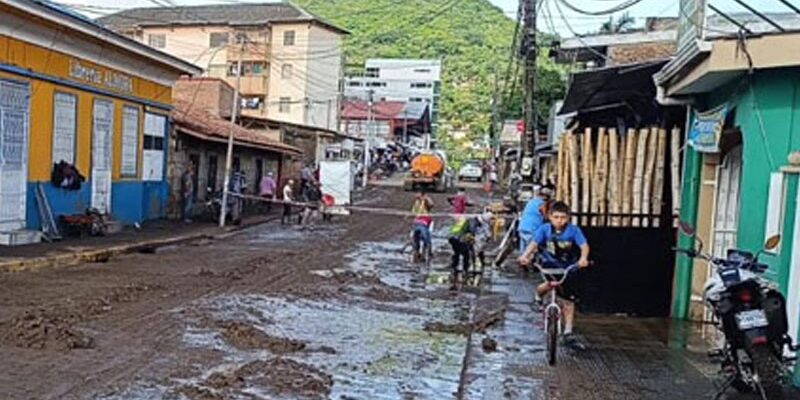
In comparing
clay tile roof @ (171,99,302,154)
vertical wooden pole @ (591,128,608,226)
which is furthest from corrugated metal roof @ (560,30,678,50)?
vertical wooden pole @ (591,128,608,226)

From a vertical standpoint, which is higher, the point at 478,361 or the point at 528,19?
the point at 528,19

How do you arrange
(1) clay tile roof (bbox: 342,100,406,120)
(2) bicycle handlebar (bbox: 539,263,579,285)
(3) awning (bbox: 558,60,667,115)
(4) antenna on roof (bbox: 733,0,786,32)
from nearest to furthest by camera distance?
1. (2) bicycle handlebar (bbox: 539,263,579,285)
2. (4) antenna on roof (bbox: 733,0,786,32)
3. (3) awning (bbox: 558,60,667,115)
4. (1) clay tile roof (bbox: 342,100,406,120)

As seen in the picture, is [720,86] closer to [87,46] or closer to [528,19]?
[528,19]

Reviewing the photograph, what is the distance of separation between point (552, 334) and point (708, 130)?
→ 378 cm

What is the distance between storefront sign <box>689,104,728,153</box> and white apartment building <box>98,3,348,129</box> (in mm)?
50617

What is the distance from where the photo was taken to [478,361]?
922 cm

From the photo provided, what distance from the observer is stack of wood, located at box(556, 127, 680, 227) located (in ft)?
41.5

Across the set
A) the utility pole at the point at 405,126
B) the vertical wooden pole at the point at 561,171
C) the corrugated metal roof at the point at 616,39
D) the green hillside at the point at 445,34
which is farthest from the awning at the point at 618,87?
the utility pole at the point at 405,126

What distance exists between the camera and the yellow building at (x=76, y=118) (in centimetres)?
1784

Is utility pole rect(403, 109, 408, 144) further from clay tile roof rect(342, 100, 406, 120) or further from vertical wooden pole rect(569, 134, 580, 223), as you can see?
vertical wooden pole rect(569, 134, 580, 223)

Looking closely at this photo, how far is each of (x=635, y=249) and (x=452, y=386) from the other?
549 centimetres

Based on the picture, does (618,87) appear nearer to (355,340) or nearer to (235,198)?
(355,340)

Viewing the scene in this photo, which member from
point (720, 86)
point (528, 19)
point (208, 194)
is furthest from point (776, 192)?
point (208, 194)

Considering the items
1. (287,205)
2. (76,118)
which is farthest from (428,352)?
(287,205)
